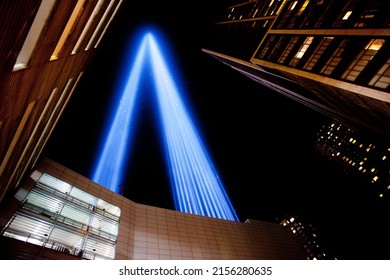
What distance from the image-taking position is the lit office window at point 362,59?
15394 mm

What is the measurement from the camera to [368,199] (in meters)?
72.4

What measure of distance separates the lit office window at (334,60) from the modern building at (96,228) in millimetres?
13982

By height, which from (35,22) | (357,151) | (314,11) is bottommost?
(35,22)

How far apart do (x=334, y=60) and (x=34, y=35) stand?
2041cm

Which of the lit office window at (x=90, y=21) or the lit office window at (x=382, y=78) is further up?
the lit office window at (x=382, y=78)

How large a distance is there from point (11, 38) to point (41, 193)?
7.71m

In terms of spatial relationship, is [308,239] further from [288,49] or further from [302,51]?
[302,51]

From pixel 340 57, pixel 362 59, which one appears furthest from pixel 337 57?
pixel 362 59

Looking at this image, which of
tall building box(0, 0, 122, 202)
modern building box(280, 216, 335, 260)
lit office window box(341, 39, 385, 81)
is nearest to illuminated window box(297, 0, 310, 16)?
lit office window box(341, 39, 385, 81)

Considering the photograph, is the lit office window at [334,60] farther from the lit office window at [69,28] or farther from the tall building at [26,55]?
the lit office window at [69,28]

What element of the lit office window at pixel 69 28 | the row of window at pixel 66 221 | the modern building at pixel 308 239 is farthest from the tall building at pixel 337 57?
the modern building at pixel 308 239

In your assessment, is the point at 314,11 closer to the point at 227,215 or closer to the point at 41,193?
the point at 227,215

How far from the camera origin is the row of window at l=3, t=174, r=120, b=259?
26.4ft

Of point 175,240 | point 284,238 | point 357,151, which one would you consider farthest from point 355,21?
point 357,151
